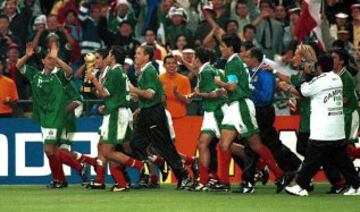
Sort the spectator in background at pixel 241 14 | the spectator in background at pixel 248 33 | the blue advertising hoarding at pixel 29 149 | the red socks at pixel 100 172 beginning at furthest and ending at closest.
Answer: the spectator in background at pixel 241 14
the spectator in background at pixel 248 33
the blue advertising hoarding at pixel 29 149
the red socks at pixel 100 172

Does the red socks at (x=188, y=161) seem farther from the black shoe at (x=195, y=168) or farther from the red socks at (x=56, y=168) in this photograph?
Result: the red socks at (x=56, y=168)

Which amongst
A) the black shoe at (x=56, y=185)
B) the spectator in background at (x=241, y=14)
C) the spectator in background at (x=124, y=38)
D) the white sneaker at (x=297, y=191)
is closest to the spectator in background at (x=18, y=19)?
the spectator in background at (x=124, y=38)

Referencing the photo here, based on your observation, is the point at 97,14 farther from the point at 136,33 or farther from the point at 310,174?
the point at 310,174

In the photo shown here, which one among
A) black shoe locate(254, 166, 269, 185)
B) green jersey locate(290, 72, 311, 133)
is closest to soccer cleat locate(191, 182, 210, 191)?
black shoe locate(254, 166, 269, 185)

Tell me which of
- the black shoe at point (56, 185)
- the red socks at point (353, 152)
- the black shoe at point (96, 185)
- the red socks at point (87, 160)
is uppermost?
the red socks at point (353, 152)

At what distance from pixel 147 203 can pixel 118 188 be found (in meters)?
2.66

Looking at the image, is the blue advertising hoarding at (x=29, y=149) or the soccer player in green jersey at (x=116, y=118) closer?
the soccer player in green jersey at (x=116, y=118)

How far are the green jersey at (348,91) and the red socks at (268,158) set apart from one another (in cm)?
138

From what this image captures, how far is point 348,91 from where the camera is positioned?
2231 centimetres

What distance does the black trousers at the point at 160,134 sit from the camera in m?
23.0

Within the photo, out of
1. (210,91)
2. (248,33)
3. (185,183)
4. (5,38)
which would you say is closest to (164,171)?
(185,183)

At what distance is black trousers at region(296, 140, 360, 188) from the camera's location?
20.9m

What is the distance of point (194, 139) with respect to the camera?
25844 millimetres

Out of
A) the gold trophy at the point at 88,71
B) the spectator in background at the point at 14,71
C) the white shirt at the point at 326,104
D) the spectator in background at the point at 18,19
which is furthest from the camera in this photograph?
the spectator in background at the point at 18,19
